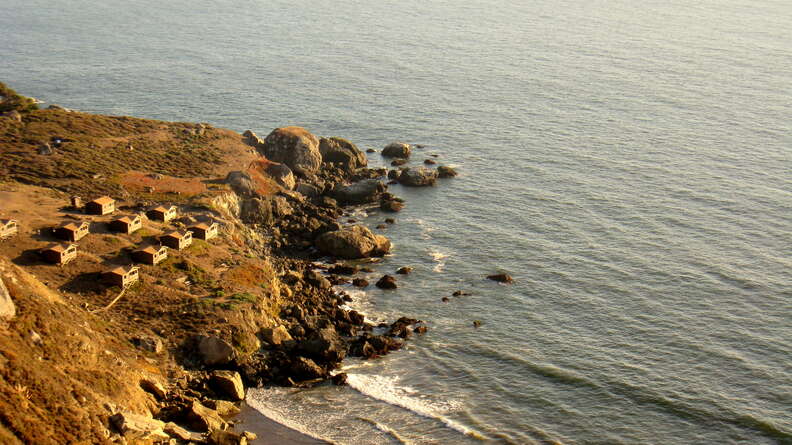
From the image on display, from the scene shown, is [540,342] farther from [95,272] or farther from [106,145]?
[106,145]

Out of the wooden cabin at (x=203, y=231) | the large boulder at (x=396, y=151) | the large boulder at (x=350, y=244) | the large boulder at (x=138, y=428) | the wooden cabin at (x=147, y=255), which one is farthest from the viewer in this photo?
the large boulder at (x=396, y=151)

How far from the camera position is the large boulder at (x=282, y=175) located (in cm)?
11269

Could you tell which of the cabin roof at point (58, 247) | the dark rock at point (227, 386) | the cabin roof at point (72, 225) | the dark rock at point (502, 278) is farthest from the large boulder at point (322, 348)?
the dark rock at point (502, 278)

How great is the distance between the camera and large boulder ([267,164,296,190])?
112688 millimetres

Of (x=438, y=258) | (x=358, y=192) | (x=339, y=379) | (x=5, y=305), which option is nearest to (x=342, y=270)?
(x=438, y=258)

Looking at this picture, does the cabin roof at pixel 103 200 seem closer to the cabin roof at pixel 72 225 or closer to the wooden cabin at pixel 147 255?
the cabin roof at pixel 72 225

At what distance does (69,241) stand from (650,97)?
5080 inches

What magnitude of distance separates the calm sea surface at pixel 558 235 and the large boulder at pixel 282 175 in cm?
1197

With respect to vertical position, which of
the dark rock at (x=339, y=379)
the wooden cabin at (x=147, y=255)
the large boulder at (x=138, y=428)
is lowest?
the dark rock at (x=339, y=379)

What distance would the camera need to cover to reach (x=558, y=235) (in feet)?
345

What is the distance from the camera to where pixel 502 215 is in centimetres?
11219

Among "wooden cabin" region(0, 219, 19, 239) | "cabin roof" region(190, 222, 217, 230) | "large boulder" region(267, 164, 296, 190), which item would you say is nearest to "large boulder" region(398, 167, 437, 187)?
"large boulder" region(267, 164, 296, 190)

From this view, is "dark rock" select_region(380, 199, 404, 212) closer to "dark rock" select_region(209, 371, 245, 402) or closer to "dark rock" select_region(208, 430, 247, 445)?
"dark rock" select_region(209, 371, 245, 402)

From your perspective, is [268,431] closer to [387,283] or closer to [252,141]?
[387,283]
